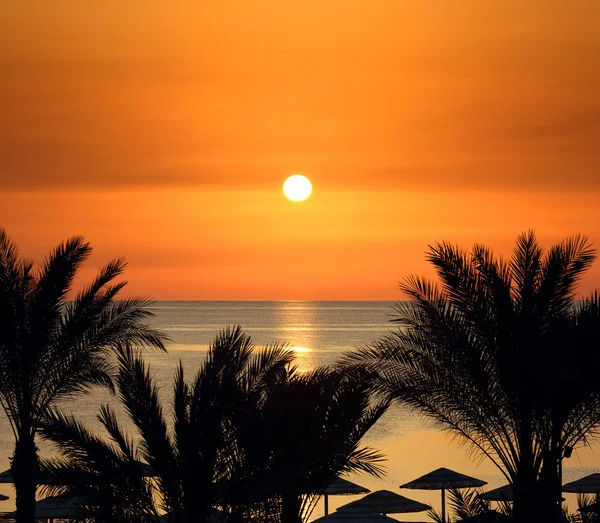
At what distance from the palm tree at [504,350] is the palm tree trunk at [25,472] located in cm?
654

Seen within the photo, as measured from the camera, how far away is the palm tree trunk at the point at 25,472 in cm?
1833

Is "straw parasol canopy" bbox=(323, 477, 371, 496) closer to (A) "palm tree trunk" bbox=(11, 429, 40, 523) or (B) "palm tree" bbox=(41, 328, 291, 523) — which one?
(A) "palm tree trunk" bbox=(11, 429, 40, 523)

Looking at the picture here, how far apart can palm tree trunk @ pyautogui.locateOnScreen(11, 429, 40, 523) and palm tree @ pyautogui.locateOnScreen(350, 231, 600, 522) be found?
654cm

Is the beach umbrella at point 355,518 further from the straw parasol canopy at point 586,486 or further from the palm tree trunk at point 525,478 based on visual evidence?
the straw parasol canopy at point 586,486

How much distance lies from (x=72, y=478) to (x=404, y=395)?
548 centimetres

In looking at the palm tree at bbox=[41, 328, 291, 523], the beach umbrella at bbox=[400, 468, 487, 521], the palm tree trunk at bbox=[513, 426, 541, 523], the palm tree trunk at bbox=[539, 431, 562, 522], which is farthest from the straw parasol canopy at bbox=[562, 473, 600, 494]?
the palm tree at bbox=[41, 328, 291, 523]

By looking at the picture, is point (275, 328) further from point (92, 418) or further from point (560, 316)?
point (560, 316)

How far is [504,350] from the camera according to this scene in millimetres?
15039

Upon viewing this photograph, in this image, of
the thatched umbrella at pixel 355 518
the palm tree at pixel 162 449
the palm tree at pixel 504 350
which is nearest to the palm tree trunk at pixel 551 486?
the palm tree at pixel 504 350

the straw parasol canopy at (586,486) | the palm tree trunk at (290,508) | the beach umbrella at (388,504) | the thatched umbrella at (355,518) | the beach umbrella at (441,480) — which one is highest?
the beach umbrella at (441,480)

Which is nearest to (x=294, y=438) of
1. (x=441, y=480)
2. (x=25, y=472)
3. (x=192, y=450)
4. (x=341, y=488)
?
(x=192, y=450)

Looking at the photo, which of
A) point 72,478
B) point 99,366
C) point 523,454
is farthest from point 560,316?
point 99,366

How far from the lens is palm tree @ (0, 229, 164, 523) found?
1789 cm

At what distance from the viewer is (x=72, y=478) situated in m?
13.2
